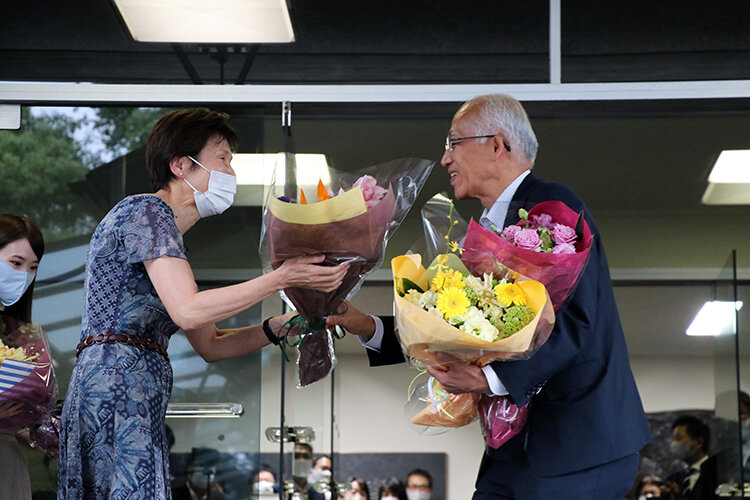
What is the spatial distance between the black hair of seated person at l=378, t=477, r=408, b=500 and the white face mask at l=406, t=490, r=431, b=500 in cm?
6

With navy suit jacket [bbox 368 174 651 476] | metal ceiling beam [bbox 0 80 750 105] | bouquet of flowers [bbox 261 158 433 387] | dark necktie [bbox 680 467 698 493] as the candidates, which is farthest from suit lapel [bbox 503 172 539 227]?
dark necktie [bbox 680 467 698 493]

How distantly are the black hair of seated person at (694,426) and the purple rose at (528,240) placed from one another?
5.65m

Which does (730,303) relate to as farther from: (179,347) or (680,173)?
(179,347)

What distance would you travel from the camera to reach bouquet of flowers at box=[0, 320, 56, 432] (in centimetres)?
317

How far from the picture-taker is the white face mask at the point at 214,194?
279cm

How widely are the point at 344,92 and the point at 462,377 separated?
6.05 ft

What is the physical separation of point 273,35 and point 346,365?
4.79 m

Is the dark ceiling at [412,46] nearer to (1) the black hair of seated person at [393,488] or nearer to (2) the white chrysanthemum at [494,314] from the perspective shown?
(2) the white chrysanthemum at [494,314]

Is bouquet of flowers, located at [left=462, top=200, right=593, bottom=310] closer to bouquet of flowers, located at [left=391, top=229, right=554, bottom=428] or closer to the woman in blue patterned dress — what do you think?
bouquet of flowers, located at [left=391, top=229, right=554, bottom=428]

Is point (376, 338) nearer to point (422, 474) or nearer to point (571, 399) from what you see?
point (571, 399)

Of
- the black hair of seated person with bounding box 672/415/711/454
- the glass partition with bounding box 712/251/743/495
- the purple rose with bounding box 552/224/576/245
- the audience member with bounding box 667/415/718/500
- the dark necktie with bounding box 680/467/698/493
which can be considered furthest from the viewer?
the black hair of seated person with bounding box 672/415/711/454

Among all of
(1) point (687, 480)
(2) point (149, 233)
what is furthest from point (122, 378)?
(1) point (687, 480)

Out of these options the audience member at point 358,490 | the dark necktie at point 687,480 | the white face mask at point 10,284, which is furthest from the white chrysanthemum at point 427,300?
the audience member at point 358,490

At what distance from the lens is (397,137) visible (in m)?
4.38
